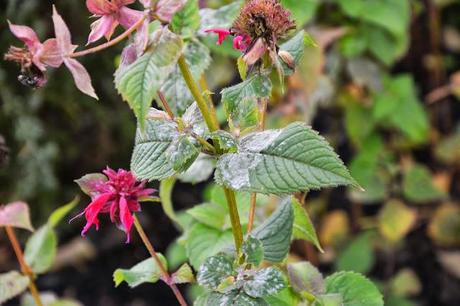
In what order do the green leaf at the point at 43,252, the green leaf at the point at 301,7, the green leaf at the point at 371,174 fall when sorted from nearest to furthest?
1. the green leaf at the point at 43,252
2. the green leaf at the point at 301,7
3. the green leaf at the point at 371,174

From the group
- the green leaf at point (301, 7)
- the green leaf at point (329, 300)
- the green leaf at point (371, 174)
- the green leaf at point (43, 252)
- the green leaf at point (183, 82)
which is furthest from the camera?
the green leaf at point (371, 174)

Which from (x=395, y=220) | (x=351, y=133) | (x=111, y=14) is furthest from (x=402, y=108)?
(x=111, y=14)

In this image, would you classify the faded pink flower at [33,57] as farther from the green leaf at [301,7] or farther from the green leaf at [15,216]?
the green leaf at [301,7]

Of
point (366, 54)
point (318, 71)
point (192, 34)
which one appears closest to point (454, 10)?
point (366, 54)

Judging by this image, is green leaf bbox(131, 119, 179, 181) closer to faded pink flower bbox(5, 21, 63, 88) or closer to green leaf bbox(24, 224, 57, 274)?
faded pink flower bbox(5, 21, 63, 88)

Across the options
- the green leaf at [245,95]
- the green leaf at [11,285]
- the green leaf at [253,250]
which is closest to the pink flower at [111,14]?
the green leaf at [245,95]

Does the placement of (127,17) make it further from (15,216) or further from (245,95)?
(15,216)

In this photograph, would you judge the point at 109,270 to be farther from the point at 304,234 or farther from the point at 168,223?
the point at 304,234
